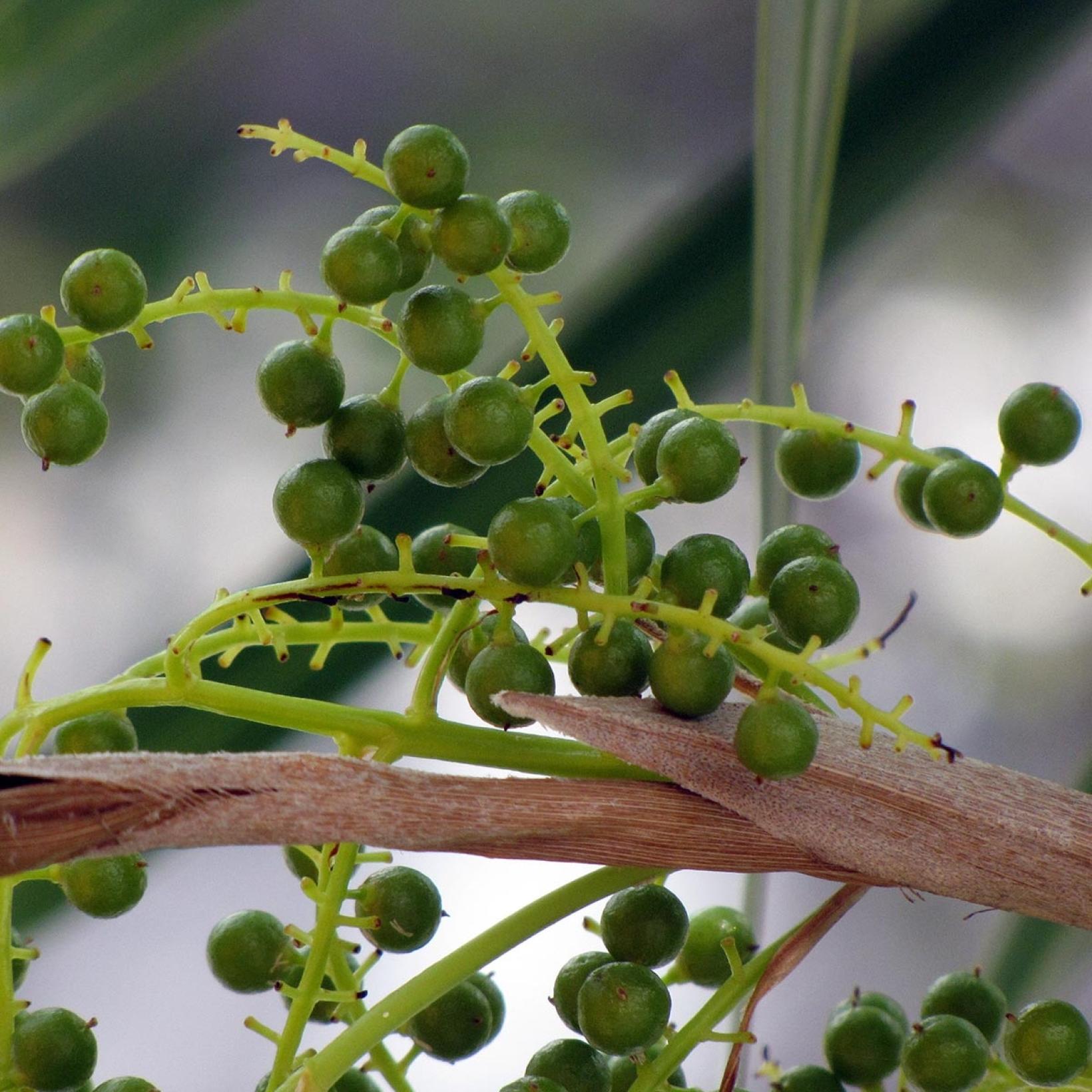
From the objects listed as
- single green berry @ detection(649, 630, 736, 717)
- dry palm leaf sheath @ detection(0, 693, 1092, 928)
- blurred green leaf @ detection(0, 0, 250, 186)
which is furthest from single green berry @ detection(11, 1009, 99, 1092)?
blurred green leaf @ detection(0, 0, 250, 186)

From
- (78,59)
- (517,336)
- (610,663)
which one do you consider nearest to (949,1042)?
(610,663)

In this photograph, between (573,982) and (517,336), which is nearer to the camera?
(573,982)

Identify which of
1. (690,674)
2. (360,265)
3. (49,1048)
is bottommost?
(49,1048)

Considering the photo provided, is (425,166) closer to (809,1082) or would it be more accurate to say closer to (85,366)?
(85,366)

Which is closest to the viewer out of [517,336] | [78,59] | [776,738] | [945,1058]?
[776,738]

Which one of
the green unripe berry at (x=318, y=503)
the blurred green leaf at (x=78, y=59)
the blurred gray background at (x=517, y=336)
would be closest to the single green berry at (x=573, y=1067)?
the green unripe berry at (x=318, y=503)

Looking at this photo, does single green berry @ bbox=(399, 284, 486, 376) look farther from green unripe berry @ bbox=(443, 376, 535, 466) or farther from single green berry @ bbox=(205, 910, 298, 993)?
single green berry @ bbox=(205, 910, 298, 993)
